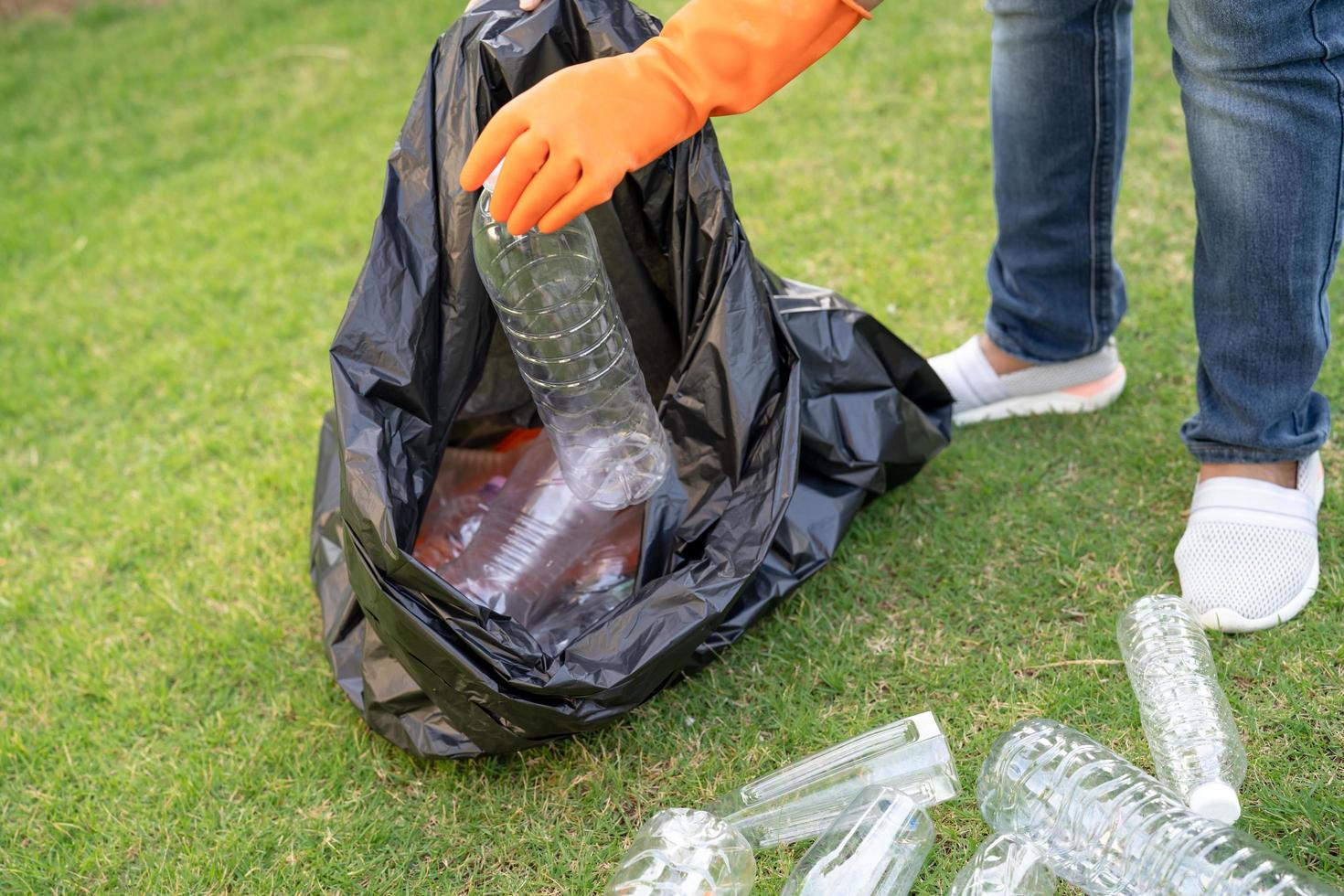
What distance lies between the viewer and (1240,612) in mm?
1789

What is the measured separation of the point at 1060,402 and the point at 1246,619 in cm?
66

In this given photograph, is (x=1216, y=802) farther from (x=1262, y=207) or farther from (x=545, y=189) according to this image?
(x=545, y=189)

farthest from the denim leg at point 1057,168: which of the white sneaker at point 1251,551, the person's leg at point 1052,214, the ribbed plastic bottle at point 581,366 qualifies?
the ribbed plastic bottle at point 581,366

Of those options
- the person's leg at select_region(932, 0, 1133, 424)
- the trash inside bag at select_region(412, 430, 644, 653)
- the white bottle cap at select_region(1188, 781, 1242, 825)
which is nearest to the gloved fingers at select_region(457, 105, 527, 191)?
the trash inside bag at select_region(412, 430, 644, 653)

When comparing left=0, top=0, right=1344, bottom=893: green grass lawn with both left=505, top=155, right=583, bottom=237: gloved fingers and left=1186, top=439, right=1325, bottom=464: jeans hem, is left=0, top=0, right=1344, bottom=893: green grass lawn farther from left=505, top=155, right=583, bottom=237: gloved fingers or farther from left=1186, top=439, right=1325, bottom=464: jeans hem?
left=505, top=155, right=583, bottom=237: gloved fingers

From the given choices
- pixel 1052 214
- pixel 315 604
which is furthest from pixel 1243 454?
pixel 315 604

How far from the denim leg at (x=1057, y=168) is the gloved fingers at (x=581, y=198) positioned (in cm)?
96

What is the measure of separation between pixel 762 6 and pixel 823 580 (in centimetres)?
102

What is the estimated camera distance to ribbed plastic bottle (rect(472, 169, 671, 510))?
201 cm

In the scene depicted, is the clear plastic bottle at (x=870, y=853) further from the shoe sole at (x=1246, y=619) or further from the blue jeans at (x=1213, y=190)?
the blue jeans at (x=1213, y=190)

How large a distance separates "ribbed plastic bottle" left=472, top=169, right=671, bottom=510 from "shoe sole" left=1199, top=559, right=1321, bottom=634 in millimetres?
936

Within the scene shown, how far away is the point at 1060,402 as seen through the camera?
2.32 m

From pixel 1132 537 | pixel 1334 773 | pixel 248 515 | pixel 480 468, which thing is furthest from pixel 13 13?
pixel 1334 773

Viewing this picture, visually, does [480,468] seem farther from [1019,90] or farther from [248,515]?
[1019,90]
